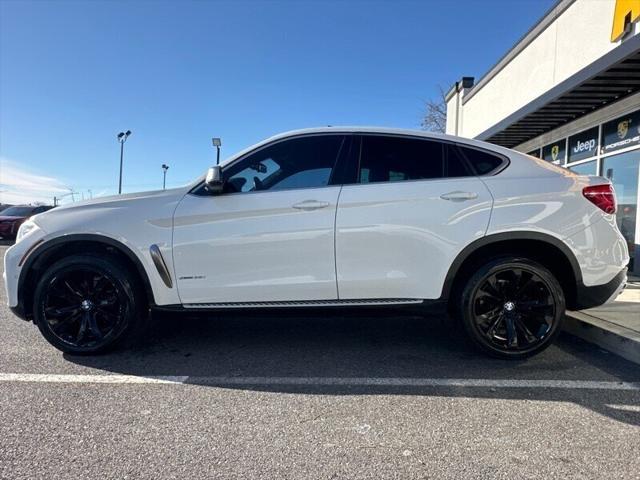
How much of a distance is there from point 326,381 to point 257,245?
119 cm

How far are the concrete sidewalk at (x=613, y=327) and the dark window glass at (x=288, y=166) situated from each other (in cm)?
282

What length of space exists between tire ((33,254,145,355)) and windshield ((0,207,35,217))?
619 inches

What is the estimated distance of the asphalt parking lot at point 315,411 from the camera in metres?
2.31

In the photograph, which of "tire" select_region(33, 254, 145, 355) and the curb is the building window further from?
"tire" select_region(33, 254, 145, 355)

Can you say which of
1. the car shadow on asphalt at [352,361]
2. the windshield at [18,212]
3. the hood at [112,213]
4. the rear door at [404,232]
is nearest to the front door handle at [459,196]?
the rear door at [404,232]

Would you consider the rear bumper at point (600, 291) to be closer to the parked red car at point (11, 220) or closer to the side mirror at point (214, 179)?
the side mirror at point (214, 179)

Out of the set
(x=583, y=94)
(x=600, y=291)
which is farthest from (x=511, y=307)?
(x=583, y=94)

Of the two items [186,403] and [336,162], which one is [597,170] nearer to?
[336,162]

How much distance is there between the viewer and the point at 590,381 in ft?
11.0

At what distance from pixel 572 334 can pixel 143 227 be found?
416cm

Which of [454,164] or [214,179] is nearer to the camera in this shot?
[214,179]

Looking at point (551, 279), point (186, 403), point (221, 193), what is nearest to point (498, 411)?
point (551, 279)

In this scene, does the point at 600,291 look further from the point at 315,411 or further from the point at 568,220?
the point at 315,411

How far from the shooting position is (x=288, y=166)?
13.0 feet
